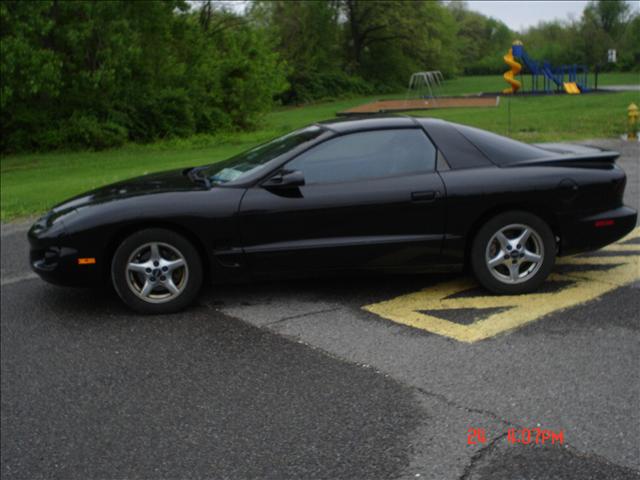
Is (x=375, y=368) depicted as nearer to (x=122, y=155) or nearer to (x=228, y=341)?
(x=228, y=341)

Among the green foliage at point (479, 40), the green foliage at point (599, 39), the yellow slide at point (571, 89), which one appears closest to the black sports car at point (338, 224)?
the yellow slide at point (571, 89)

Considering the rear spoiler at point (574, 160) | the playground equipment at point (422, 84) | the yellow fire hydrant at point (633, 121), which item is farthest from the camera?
the playground equipment at point (422, 84)

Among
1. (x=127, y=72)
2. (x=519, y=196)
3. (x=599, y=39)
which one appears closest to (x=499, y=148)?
(x=519, y=196)

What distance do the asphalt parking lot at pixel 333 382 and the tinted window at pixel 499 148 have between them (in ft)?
3.36

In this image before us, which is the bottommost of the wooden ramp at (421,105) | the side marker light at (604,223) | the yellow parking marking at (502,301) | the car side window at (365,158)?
the yellow parking marking at (502,301)

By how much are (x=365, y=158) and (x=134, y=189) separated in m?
1.87

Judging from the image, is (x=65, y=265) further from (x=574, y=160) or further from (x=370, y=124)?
(x=574, y=160)

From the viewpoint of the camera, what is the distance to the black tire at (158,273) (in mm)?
5273

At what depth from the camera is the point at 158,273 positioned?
209 inches

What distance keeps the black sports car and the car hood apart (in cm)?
10

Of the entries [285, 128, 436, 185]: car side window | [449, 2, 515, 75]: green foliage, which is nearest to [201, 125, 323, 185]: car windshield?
[285, 128, 436, 185]: car side window

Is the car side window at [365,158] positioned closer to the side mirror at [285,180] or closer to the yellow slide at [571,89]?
the side mirror at [285,180]

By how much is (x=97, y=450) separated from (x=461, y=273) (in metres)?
3.50
